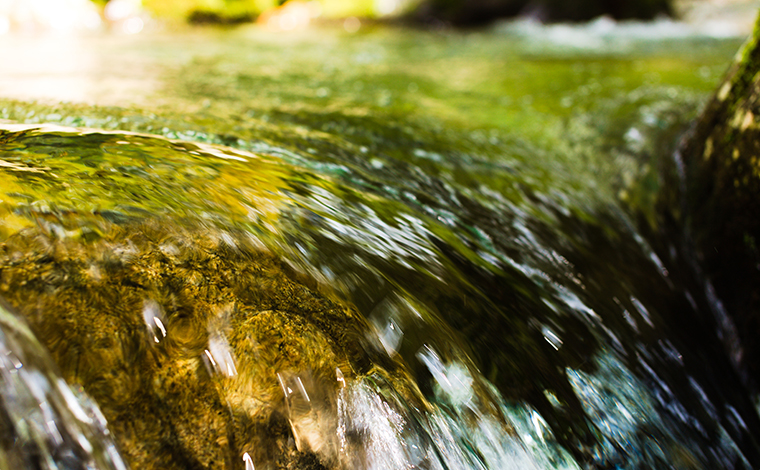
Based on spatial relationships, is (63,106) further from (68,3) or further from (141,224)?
(68,3)

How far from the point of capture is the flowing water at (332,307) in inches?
38.2

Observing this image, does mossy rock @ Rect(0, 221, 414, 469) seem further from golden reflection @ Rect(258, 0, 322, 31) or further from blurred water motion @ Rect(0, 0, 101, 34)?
golden reflection @ Rect(258, 0, 322, 31)

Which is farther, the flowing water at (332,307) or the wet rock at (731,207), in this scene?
the wet rock at (731,207)

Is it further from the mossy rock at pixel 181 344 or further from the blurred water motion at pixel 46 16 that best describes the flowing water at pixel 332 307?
the blurred water motion at pixel 46 16

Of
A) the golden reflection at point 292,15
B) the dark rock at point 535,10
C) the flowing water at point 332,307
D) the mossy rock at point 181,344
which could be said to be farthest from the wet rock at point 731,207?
the golden reflection at point 292,15

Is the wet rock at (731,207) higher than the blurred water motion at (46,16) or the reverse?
higher

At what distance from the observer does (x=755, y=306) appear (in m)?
1.98

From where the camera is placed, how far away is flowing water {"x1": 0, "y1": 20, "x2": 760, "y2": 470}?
97 cm

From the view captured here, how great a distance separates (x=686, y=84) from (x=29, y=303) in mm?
6024

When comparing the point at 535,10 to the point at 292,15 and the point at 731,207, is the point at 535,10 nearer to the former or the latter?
the point at 292,15

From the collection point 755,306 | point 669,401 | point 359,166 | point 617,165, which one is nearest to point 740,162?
point 755,306

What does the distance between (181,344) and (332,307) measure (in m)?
0.37

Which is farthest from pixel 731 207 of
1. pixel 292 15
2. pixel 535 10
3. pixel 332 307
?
pixel 292 15

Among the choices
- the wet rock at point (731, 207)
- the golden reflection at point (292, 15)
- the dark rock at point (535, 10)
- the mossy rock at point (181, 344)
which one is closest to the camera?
the mossy rock at point (181, 344)
